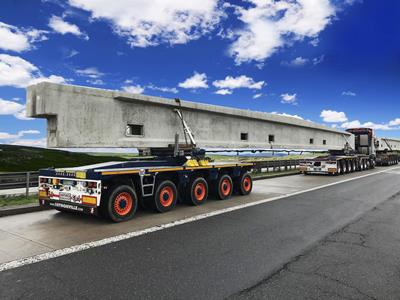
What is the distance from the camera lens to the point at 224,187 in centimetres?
1038

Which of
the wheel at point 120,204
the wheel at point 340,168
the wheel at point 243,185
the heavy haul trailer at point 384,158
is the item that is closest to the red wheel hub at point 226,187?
the wheel at point 243,185

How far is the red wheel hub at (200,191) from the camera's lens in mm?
9164

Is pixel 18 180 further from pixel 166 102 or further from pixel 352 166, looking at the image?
pixel 352 166

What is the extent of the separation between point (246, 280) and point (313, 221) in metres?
3.86

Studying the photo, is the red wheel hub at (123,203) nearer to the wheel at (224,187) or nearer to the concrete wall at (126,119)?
the concrete wall at (126,119)

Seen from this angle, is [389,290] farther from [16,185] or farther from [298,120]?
[298,120]

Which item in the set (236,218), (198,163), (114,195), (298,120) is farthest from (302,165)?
(114,195)

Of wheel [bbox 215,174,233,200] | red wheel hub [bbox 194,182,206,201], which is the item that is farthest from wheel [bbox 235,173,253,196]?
red wheel hub [bbox 194,182,206,201]

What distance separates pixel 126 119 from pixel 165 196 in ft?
9.40

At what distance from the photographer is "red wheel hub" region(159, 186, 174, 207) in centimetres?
805

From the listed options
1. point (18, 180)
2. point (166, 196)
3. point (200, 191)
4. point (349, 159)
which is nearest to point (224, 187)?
point (200, 191)

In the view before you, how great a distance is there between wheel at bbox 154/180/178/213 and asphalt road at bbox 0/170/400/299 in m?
1.43

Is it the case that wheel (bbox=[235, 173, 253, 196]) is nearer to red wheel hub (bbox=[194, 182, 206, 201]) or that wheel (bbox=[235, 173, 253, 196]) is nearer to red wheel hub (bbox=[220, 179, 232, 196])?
red wheel hub (bbox=[220, 179, 232, 196])

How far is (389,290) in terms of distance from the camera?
366 cm
